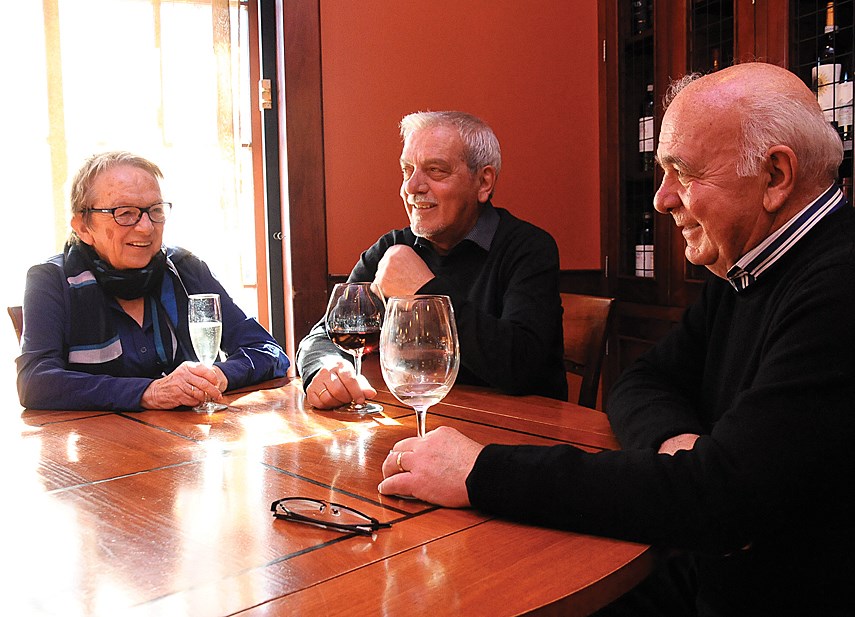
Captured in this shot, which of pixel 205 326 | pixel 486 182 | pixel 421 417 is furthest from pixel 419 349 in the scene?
pixel 486 182

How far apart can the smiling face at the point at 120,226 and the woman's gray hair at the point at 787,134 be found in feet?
5.02

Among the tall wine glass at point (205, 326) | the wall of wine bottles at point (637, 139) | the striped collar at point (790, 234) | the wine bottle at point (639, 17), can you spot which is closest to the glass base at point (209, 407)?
the tall wine glass at point (205, 326)

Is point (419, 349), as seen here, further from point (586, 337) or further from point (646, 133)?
point (646, 133)

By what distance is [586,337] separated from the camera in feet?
6.84

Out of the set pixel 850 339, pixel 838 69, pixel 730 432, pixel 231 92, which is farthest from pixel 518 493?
pixel 231 92

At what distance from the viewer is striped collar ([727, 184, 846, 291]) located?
1184 millimetres

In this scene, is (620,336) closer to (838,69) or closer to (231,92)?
(838,69)

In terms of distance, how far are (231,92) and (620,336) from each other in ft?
6.79

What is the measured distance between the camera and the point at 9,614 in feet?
2.48

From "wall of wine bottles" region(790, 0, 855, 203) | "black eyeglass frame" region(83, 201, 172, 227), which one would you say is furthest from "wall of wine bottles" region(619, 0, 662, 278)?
"black eyeglass frame" region(83, 201, 172, 227)

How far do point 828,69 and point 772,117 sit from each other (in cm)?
169

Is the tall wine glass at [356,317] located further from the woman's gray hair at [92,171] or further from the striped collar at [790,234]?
the woman's gray hair at [92,171]

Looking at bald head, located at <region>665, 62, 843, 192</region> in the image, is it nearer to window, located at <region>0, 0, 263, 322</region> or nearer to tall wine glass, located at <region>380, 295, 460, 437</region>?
tall wine glass, located at <region>380, 295, 460, 437</region>

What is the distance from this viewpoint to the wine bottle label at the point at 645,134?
3395 millimetres
